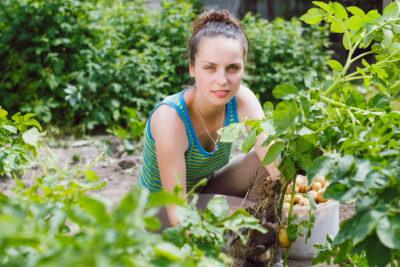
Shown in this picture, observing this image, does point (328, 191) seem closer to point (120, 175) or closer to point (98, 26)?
point (120, 175)

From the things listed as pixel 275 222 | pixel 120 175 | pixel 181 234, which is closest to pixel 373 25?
pixel 275 222

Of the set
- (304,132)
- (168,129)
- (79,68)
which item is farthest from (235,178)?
(79,68)

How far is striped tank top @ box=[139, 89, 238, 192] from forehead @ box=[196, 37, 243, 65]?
24cm

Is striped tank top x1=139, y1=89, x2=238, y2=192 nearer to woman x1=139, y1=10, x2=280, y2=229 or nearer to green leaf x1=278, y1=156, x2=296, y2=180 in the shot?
woman x1=139, y1=10, x2=280, y2=229

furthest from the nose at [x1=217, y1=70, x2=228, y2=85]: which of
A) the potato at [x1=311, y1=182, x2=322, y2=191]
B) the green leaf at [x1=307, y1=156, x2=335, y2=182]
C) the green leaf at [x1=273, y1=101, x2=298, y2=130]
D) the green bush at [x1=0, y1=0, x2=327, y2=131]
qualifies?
the green bush at [x1=0, y1=0, x2=327, y2=131]

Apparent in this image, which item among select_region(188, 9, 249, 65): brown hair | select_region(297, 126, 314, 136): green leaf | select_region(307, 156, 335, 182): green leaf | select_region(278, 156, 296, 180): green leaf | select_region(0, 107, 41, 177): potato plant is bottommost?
select_region(278, 156, 296, 180): green leaf

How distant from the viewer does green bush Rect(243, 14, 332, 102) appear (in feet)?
18.6

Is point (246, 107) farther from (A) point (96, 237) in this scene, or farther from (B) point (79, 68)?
(B) point (79, 68)

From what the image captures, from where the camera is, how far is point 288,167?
2.02 meters

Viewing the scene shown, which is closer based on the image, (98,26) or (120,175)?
(120,175)

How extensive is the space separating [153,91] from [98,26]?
0.68m

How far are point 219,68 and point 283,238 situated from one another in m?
0.68

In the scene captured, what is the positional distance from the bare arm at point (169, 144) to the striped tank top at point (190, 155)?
0.05 meters

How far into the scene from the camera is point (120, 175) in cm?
460
